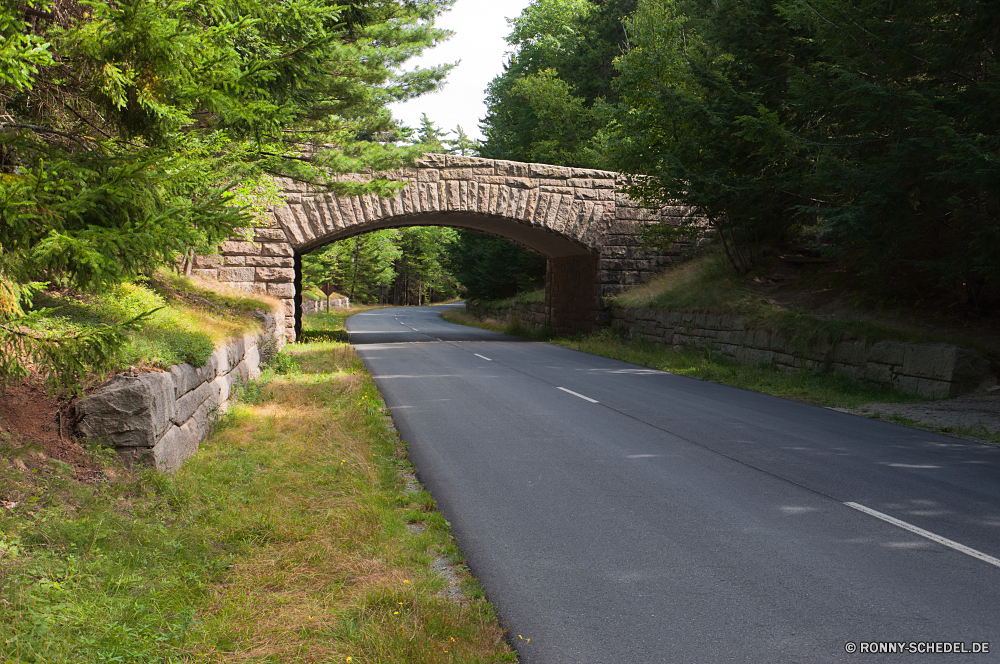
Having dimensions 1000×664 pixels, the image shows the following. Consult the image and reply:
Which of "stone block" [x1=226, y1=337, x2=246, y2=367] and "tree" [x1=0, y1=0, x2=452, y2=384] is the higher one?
"tree" [x1=0, y1=0, x2=452, y2=384]

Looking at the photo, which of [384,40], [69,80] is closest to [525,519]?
[69,80]

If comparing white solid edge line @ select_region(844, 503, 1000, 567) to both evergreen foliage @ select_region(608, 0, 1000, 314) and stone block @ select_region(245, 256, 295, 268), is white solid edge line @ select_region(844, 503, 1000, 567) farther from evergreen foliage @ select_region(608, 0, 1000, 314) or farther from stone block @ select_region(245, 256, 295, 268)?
stone block @ select_region(245, 256, 295, 268)

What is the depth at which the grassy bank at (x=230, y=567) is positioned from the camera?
10.4 feet

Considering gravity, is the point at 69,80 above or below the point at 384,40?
below

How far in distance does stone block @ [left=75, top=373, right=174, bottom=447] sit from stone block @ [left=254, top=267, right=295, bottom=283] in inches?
546

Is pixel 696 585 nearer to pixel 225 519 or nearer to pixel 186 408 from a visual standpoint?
pixel 225 519

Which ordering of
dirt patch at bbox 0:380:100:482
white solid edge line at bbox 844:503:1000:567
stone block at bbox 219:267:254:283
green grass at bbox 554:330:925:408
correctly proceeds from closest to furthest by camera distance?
white solid edge line at bbox 844:503:1000:567
dirt patch at bbox 0:380:100:482
green grass at bbox 554:330:925:408
stone block at bbox 219:267:254:283

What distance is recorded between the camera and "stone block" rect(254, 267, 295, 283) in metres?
18.6

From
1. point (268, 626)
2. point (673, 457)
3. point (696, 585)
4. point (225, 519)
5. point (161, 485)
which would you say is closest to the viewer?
point (268, 626)

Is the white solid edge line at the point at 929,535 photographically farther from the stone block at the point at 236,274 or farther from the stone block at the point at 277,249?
the stone block at the point at 236,274

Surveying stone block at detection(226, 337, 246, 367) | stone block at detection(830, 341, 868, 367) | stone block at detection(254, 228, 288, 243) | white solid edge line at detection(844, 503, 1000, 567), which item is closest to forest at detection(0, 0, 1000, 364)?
stone block at detection(226, 337, 246, 367)

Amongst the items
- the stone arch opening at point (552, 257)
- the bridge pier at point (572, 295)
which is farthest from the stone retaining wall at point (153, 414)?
the bridge pier at point (572, 295)

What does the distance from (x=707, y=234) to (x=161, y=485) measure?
2057 centimetres

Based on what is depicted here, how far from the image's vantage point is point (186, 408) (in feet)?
21.0
